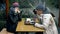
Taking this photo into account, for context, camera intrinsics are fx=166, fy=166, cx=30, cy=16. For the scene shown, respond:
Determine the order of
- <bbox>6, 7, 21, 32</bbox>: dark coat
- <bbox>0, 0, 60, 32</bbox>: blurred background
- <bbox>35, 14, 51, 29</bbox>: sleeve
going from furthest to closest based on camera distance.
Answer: <bbox>0, 0, 60, 32</bbox>: blurred background → <bbox>6, 7, 21, 32</bbox>: dark coat → <bbox>35, 14, 51, 29</bbox>: sleeve

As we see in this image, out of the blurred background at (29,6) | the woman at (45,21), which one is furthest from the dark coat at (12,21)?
the blurred background at (29,6)

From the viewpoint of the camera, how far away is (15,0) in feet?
18.8

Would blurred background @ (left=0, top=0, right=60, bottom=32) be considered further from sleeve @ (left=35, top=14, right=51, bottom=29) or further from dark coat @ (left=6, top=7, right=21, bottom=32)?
sleeve @ (left=35, top=14, right=51, bottom=29)

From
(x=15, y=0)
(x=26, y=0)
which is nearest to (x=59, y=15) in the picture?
(x=26, y=0)

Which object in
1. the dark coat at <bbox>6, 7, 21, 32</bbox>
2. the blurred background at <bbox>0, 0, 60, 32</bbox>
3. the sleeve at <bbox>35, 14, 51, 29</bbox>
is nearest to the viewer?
the sleeve at <bbox>35, 14, 51, 29</bbox>

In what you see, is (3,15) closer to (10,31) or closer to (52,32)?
(10,31)

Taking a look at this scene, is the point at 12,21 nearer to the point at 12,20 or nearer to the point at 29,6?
the point at 12,20

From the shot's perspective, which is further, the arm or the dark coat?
the dark coat

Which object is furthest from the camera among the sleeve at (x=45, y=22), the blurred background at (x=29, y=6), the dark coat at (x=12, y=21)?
the blurred background at (x=29, y=6)

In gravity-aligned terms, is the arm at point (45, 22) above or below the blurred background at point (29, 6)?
below

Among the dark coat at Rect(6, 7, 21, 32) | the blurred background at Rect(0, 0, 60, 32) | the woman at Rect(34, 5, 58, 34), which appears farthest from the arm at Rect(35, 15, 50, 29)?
the blurred background at Rect(0, 0, 60, 32)

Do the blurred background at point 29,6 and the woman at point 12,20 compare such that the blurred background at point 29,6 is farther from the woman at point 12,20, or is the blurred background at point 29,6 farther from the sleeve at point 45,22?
the sleeve at point 45,22

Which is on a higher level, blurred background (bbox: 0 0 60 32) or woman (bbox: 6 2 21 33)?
blurred background (bbox: 0 0 60 32)

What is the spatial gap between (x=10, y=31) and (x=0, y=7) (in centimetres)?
151
